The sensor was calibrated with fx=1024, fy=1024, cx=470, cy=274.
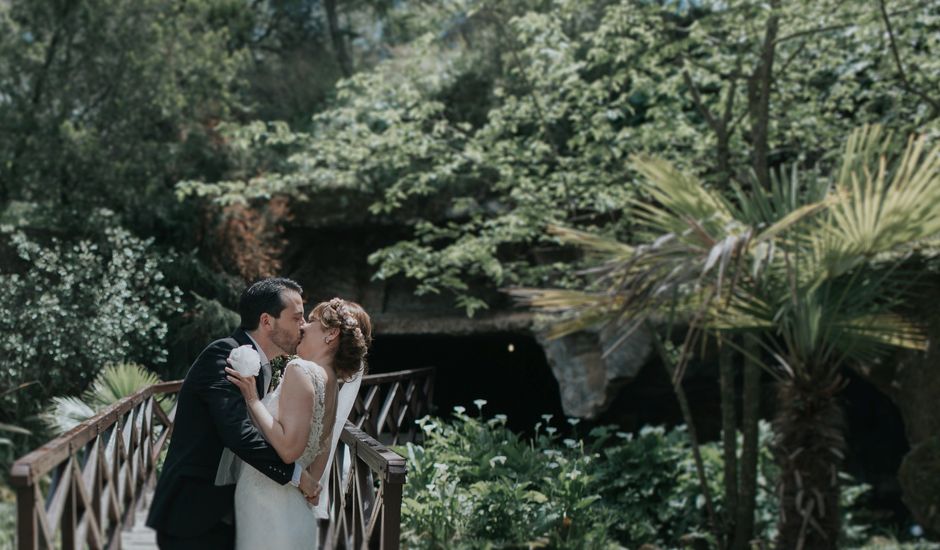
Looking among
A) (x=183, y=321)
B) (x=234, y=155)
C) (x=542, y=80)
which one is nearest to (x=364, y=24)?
(x=234, y=155)

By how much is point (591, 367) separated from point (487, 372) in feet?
18.4

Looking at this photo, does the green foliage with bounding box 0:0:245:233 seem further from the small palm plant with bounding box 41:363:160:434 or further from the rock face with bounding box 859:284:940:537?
the rock face with bounding box 859:284:940:537

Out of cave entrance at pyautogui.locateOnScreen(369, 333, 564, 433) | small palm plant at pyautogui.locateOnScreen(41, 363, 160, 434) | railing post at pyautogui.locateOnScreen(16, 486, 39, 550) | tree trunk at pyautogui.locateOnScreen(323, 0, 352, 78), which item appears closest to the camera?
railing post at pyautogui.locateOnScreen(16, 486, 39, 550)

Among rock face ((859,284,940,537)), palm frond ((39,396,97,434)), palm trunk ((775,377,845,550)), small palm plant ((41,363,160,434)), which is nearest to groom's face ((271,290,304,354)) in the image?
palm trunk ((775,377,845,550))

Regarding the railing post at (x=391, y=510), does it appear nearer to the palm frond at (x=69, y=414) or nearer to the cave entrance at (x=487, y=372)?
the palm frond at (x=69, y=414)

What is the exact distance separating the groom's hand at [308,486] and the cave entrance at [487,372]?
13.0m

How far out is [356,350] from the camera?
3.46 metres

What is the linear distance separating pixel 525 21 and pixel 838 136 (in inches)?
119

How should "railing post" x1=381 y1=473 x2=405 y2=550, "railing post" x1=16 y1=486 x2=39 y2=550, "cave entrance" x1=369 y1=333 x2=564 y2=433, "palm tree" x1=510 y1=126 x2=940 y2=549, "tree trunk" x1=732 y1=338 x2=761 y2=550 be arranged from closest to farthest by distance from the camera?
"railing post" x1=16 y1=486 x2=39 y2=550 → "railing post" x1=381 y1=473 x2=405 y2=550 → "palm tree" x1=510 y1=126 x2=940 y2=549 → "tree trunk" x1=732 y1=338 x2=761 y2=550 → "cave entrance" x1=369 y1=333 x2=564 y2=433

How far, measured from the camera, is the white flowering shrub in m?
10.2

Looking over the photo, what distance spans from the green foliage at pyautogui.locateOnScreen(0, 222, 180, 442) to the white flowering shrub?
0.01m

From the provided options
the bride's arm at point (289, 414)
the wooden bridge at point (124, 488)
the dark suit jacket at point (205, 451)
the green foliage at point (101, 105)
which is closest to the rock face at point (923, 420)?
the wooden bridge at point (124, 488)

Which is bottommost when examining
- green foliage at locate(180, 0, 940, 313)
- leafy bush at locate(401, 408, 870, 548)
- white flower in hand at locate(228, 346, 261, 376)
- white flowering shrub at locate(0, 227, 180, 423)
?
leafy bush at locate(401, 408, 870, 548)

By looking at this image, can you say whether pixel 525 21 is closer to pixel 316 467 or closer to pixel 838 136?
pixel 838 136
